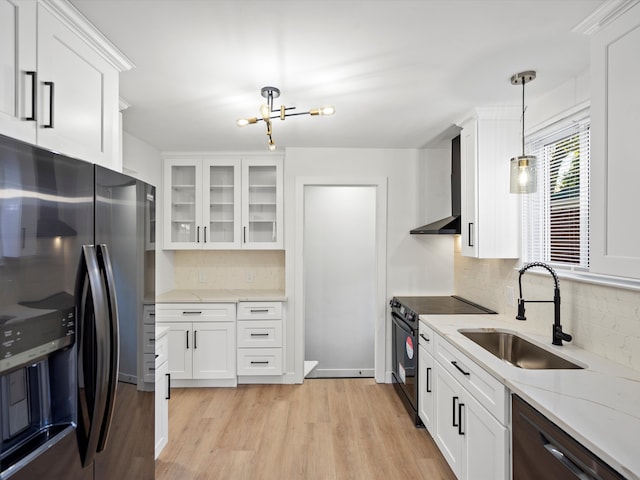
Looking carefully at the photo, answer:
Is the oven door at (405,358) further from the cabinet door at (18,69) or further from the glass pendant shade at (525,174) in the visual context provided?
the cabinet door at (18,69)

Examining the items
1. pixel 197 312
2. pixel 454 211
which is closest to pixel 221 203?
pixel 197 312

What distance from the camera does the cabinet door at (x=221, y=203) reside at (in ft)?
12.5

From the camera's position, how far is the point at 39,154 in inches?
35.8

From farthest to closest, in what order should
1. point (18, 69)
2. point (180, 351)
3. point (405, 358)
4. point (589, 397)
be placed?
point (180, 351), point (405, 358), point (589, 397), point (18, 69)

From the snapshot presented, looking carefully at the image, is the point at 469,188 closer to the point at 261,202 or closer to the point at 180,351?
the point at 261,202

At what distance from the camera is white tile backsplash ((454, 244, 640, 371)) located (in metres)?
1.65

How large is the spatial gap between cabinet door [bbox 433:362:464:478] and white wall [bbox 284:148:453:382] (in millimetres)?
1321

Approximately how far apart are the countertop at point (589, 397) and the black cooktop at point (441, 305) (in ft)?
2.65

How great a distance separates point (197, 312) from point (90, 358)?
8.22 ft

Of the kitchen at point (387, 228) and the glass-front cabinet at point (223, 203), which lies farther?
the glass-front cabinet at point (223, 203)

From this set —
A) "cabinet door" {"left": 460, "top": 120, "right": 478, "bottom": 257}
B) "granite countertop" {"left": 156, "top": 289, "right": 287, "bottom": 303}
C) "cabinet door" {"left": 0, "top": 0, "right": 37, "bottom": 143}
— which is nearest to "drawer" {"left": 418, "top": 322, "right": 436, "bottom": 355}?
"cabinet door" {"left": 460, "top": 120, "right": 478, "bottom": 257}

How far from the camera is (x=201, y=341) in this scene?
3.48 meters

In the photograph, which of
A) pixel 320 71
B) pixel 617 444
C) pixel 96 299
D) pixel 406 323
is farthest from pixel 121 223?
pixel 406 323

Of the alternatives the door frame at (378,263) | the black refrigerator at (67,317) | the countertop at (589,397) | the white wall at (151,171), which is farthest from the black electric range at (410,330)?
the white wall at (151,171)
